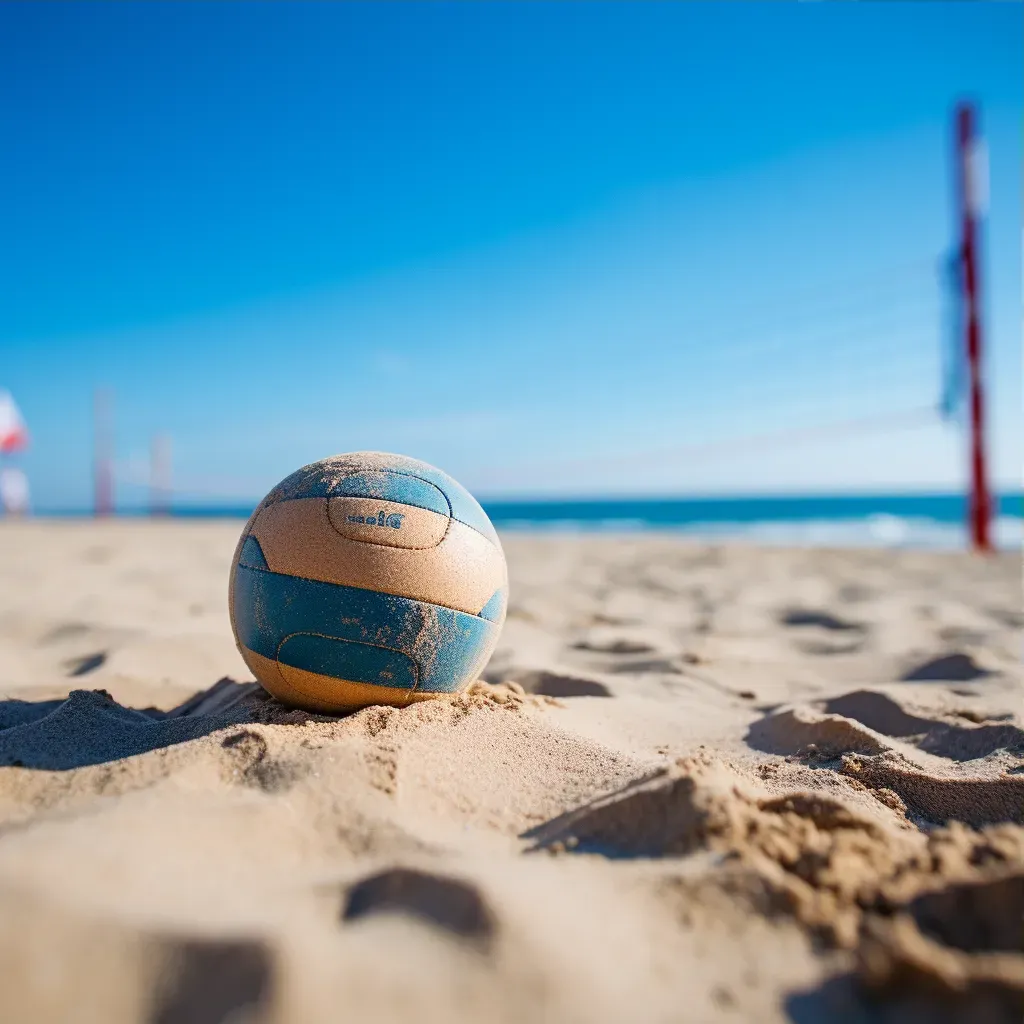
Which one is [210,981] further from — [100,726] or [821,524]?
[821,524]

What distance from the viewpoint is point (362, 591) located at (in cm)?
235

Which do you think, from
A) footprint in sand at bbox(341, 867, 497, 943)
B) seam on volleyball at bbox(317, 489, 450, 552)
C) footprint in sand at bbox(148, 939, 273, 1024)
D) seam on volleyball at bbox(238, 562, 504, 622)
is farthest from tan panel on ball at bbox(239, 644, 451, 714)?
footprint in sand at bbox(148, 939, 273, 1024)

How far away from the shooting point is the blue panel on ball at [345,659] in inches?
92.6

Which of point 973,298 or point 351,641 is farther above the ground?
point 973,298

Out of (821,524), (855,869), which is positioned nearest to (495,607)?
(855,869)

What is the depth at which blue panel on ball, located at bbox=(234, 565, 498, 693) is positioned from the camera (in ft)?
7.69

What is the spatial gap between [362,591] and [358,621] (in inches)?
3.5

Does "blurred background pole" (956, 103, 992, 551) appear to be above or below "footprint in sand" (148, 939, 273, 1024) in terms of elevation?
above

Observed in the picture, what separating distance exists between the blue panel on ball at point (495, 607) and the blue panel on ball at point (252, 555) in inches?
27.9

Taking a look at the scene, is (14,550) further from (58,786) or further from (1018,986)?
(1018,986)

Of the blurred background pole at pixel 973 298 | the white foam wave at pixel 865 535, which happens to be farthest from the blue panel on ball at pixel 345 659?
the white foam wave at pixel 865 535

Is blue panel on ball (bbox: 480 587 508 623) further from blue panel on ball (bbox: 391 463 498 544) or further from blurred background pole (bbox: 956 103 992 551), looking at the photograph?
blurred background pole (bbox: 956 103 992 551)

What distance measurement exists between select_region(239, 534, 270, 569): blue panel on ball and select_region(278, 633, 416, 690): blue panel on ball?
28 centimetres

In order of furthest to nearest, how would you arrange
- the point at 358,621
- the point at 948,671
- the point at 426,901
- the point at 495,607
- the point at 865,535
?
1. the point at 865,535
2. the point at 948,671
3. the point at 495,607
4. the point at 358,621
5. the point at 426,901
